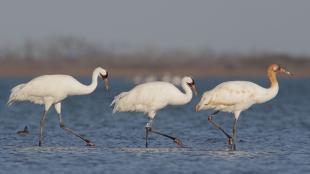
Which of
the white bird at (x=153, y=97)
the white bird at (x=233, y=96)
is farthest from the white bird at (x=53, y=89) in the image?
the white bird at (x=233, y=96)

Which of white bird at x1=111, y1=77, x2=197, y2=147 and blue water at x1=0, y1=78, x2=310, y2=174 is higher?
white bird at x1=111, y1=77, x2=197, y2=147

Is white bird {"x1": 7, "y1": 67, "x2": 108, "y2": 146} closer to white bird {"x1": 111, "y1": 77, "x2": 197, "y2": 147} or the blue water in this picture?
white bird {"x1": 111, "y1": 77, "x2": 197, "y2": 147}

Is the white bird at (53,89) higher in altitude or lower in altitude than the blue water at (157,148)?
higher

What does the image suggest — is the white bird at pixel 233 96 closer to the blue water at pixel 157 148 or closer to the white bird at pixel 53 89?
the blue water at pixel 157 148

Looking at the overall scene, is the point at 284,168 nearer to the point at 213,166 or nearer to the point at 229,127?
the point at 213,166

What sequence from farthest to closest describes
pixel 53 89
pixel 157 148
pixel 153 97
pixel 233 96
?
pixel 53 89
pixel 153 97
pixel 157 148
pixel 233 96

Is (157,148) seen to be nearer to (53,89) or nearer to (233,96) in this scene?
(233,96)

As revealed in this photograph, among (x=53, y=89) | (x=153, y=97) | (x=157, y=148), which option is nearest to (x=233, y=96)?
(x=153, y=97)

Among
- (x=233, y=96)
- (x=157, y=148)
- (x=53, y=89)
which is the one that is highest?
(x=53, y=89)

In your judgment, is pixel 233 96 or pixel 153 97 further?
pixel 153 97

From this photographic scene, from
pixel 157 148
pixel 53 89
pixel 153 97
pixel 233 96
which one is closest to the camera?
pixel 233 96

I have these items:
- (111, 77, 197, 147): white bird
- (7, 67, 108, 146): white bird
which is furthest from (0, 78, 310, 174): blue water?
(7, 67, 108, 146): white bird

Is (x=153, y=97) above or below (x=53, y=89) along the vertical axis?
below

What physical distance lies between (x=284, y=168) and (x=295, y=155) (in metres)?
1.70
